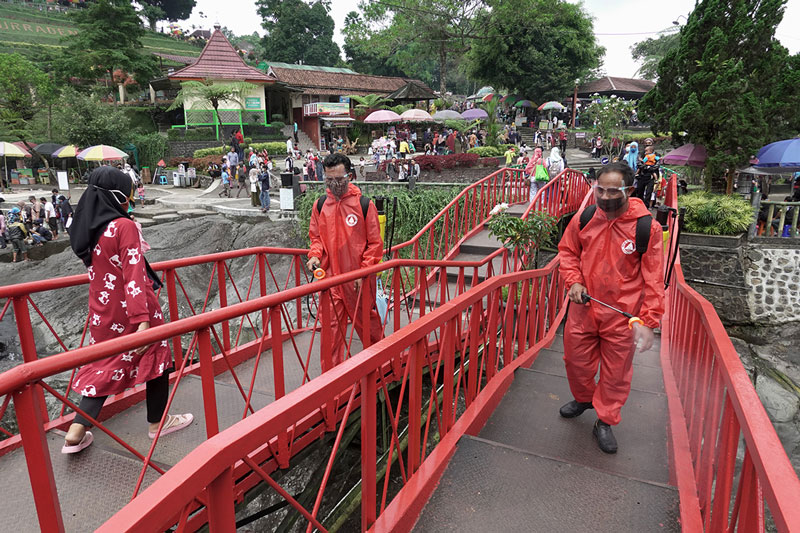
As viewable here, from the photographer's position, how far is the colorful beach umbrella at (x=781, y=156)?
1005 centimetres

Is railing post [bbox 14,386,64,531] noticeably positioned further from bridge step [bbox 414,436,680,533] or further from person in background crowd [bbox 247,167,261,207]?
person in background crowd [bbox 247,167,261,207]

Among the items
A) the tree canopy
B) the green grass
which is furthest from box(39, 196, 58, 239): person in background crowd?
the green grass

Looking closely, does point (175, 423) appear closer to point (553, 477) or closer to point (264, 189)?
point (553, 477)

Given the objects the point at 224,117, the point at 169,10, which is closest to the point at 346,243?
the point at 224,117

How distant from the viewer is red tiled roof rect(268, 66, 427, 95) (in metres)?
30.4

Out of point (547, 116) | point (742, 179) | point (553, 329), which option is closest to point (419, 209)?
point (553, 329)

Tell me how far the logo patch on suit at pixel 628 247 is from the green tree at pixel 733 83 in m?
10.5

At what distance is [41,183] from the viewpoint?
914 inches

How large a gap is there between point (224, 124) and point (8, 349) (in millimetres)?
18015

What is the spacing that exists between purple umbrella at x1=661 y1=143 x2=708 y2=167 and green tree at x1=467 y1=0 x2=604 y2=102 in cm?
1845

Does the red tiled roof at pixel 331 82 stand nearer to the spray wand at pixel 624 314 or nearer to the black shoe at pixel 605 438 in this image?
the spray wand at pixel 624 314

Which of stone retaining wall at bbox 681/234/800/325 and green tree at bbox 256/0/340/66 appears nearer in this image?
stone retaining wall at bbox 681/234/800/325

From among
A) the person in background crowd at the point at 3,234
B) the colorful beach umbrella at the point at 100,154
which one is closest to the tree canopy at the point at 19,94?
the colorful beach umbrella at the point at 100,154

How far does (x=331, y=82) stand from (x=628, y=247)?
31.9m
